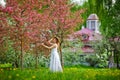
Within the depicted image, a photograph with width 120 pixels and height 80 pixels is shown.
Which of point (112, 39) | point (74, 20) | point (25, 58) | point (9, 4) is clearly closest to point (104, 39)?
point (112, 39)

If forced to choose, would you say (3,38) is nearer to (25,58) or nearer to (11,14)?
(11,14)

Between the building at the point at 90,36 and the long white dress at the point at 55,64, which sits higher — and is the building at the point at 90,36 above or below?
above

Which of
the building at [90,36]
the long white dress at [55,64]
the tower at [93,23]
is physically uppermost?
the tower at [93,23]

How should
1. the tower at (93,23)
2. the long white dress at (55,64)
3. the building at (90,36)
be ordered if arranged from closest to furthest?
1. the long white dress at (55,64)
2. the building at (90,36)
3. the tower at (93,23)

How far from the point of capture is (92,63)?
3756 centimetres

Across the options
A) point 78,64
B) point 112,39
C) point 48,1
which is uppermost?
→ point 48,1

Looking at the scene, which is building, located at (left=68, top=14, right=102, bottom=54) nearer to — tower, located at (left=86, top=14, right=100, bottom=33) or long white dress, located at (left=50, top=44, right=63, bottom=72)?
tower, located at (left=86, top=14, right=100, bottom=33)

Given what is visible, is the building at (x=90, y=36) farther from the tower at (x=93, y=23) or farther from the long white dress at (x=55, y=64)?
the long white dress at (x=55, y=64)

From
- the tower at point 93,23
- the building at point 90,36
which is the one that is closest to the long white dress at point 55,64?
the building at point 90,36

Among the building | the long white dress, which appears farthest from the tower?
the long white dress

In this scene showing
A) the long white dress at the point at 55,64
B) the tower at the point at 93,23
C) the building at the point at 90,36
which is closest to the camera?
the long white dress at the point at 55,64

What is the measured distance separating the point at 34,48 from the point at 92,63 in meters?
16.3

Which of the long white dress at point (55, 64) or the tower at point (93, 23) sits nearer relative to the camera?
the long white dress at point (55, 64)

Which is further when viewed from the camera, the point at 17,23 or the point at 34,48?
the point at 34,48
